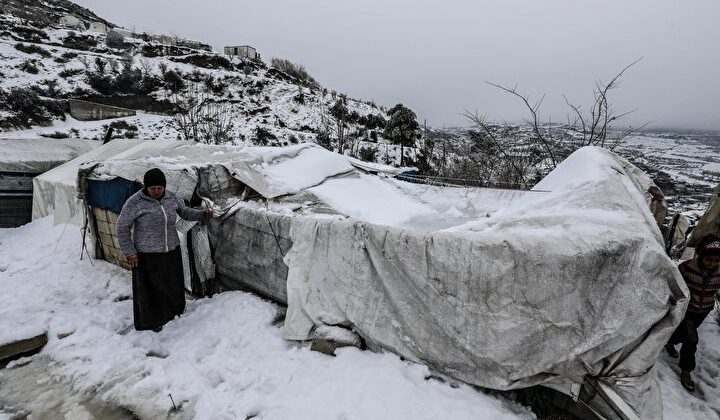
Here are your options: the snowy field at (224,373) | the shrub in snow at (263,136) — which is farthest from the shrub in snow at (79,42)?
the snowy field at (224,373)

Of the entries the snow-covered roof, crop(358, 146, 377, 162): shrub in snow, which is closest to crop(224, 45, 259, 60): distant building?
crop(358, 146, 377, 162): shrub in snow

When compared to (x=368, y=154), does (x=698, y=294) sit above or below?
below

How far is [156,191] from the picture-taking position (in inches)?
120

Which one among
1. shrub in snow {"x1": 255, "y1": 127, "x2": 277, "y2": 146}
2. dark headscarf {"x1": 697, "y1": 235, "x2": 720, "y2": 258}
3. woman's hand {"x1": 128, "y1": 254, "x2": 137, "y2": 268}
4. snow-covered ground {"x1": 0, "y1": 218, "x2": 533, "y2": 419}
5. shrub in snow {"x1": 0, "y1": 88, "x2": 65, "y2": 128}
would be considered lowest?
snow-covered ground {"x1": 0, "y1": 218, "x2": 533, "y2": 419}

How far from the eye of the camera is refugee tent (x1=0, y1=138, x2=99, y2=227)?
19.9 feet

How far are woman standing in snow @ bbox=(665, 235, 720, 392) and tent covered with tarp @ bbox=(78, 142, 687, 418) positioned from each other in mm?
517

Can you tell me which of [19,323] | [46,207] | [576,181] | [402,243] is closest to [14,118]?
[46,207]

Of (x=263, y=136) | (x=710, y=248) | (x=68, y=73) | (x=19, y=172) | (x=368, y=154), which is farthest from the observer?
(x=68, y=73)

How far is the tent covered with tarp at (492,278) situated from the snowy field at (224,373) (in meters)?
0.21

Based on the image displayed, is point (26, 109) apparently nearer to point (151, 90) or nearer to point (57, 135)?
point (57, 135)

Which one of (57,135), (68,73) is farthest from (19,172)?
(68,73)

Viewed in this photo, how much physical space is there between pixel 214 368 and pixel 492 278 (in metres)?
2.33

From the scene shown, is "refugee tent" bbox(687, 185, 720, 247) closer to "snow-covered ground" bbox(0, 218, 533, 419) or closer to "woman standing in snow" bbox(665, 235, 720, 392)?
"woman standing in snow" bbox(665, 235, 720, 392)

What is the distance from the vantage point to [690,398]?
2.44 metres
